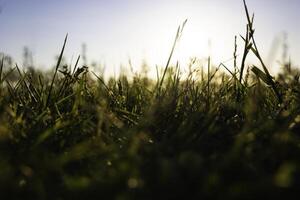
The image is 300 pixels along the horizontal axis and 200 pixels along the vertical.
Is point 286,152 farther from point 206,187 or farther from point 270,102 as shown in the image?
point 270,102

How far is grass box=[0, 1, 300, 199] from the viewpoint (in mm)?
954

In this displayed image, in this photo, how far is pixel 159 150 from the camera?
127 cm

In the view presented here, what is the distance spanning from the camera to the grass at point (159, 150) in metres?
0.95

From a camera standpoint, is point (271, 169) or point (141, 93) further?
point (141, 93)

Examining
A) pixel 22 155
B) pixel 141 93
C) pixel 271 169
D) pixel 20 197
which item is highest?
pixel 141 93

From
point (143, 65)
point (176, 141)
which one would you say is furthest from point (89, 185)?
point (143, 65)

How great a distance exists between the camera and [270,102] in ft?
6.77

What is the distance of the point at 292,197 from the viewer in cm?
102

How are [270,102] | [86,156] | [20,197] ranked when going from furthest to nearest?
[270,102]
[86,156]
[20,197]

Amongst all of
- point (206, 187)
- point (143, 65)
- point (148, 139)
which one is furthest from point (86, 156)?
point (143, 65)

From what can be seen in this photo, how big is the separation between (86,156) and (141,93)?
105cm

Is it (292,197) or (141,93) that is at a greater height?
(141,93)

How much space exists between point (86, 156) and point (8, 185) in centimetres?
37

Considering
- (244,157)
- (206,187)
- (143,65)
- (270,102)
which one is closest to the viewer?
(206,187)
